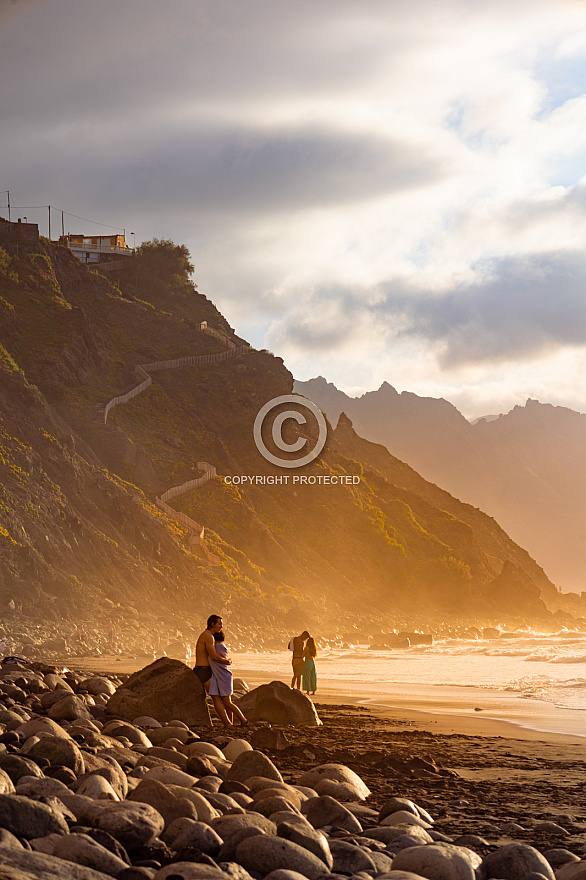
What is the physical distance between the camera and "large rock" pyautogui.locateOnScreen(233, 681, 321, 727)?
1196cm

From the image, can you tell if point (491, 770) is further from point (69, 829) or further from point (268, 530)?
point (268, 530)

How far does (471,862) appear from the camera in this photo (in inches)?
193

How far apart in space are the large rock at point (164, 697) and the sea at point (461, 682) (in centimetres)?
552

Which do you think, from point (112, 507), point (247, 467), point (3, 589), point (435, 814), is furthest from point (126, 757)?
point (247, 467)

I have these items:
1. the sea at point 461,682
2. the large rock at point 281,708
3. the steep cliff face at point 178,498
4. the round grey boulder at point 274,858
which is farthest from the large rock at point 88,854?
the steep cliff face at point 178,498

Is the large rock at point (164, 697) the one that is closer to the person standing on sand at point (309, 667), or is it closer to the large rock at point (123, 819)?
the person standing on sand at point (309, 667)

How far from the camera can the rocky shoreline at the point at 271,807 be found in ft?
14.2

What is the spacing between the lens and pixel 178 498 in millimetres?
52500

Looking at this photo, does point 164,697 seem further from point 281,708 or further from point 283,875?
point 283,875

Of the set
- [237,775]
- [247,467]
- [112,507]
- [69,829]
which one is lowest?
[237,775]

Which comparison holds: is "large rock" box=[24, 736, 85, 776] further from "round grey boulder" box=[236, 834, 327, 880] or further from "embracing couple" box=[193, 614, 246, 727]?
"embracing couple" box=[193, 614, 246, 727]

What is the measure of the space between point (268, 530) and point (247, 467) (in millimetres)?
6957

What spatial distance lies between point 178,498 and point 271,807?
156ft

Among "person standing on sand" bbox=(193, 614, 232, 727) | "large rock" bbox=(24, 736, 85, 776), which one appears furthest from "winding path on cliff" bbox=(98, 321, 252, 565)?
"large rock" bbox=(24, 736, 85, 776)
